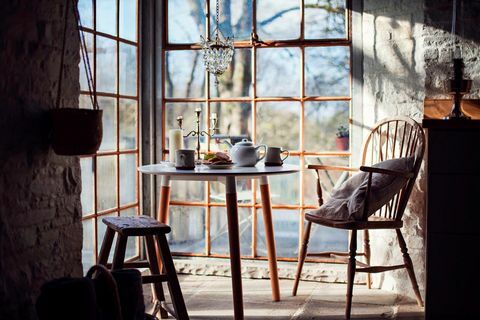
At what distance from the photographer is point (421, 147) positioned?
4191 mm

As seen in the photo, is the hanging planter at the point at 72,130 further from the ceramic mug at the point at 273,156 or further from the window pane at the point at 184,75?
the window pane at the point at 184,75

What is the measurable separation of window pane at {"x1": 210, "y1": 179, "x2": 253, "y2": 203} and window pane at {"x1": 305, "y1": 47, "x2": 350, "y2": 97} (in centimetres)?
78

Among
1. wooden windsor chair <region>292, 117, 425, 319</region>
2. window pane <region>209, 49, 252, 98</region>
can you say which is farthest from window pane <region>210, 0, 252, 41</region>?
wooden windsor chair <region>292, 117, 425, 319</region>

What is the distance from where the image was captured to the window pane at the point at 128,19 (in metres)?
4.80

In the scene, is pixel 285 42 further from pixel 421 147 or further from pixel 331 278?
pixel 331 278

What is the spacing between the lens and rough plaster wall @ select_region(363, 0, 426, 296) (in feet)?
A: 14.5

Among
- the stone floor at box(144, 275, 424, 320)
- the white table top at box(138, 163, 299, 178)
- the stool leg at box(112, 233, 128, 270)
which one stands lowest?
the stone floor at box(144, 275, 424, 320)

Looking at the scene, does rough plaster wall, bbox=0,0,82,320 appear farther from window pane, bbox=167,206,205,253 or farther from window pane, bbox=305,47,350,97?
window pane, bbox=305,47,350,97

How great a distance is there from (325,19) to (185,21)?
103cm

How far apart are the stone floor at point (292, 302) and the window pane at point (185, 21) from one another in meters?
1.74

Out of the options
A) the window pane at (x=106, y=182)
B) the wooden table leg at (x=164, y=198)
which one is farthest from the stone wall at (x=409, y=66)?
the window pane at (x=106, y=182)

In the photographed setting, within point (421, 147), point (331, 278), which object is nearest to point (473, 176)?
point (421, 147)

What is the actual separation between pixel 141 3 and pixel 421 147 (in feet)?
7.43

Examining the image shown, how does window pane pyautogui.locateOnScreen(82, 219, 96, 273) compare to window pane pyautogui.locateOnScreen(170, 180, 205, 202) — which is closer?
window pane pyautogui.locateOnScreen(82, 219, 96, 273)
